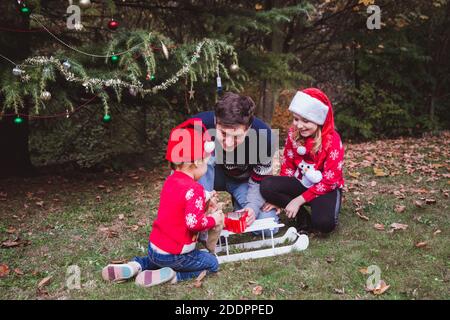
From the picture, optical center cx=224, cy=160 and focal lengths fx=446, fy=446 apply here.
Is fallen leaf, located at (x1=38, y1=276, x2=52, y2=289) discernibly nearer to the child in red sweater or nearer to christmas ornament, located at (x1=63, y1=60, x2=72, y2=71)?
the child in red sweater

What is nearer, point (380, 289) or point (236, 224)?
point (380, 289)

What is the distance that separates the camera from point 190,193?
9.10ft

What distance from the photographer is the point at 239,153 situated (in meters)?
3.77

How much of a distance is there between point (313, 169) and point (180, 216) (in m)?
1.37

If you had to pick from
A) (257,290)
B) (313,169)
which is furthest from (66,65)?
(257,290)

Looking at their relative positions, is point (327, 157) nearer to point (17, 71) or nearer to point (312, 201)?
point (312, 201)

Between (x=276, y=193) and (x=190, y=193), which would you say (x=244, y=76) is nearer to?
(x=276, y=193)

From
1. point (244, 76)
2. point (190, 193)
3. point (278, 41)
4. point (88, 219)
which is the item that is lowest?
point (88, 219)

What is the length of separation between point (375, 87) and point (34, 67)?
6810 millimetres

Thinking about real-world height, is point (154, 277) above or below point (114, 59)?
below

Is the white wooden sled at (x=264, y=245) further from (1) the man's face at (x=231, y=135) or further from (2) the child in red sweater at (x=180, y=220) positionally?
(1) the man's face at (x=231, y=135)

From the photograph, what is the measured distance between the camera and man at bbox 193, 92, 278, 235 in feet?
10.8

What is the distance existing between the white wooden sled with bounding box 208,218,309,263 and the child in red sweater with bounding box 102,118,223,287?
34 cm

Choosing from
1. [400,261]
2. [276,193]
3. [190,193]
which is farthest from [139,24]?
[400,261]
